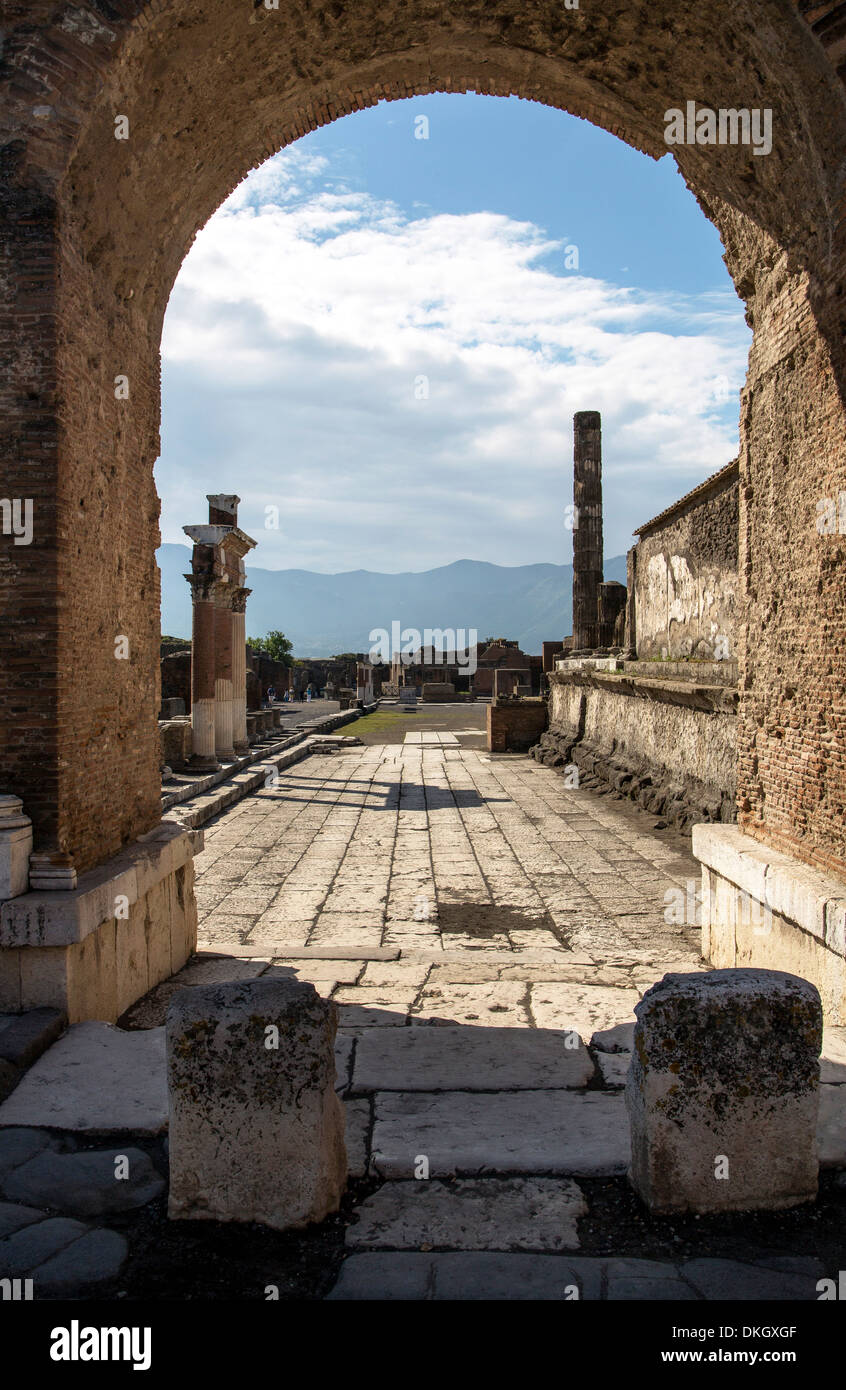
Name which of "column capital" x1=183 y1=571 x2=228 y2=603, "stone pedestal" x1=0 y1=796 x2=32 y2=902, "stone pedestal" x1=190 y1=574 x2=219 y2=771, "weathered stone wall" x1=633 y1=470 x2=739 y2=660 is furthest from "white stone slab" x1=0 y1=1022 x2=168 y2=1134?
"column capital" x1=183 y1=571 x2=228 y2=603

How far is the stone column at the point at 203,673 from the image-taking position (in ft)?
49.5

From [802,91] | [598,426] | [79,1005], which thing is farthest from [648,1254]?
[598,426]

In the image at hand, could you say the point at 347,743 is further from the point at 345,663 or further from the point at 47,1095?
the point at 345,663

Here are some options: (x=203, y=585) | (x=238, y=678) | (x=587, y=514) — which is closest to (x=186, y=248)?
(x=203, y=585)

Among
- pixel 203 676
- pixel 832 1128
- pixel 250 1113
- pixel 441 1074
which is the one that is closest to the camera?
pixel 250 1113

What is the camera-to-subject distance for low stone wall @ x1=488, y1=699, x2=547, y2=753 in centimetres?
1978

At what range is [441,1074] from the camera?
3734 mm

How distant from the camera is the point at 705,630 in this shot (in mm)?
11219

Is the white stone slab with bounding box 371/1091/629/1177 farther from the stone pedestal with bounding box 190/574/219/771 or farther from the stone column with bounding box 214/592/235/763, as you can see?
the stone column with bounding box 214/592/235/763

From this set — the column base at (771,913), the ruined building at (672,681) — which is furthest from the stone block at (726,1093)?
the ruined building at (672,681)

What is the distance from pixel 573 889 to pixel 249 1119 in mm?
5492

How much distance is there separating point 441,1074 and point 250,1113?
127cm

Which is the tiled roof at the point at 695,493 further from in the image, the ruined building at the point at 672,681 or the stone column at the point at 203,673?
the stone column at the point at 203,673

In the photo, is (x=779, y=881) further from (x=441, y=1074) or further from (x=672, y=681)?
(x=672, y=681)
